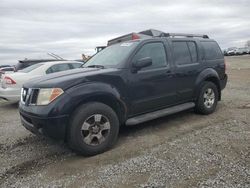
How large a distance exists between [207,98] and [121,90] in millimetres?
2628

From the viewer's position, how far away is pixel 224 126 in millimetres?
5316

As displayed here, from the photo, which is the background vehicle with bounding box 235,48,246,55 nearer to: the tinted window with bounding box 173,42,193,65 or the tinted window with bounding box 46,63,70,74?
the tinted window with bounding box 46,63,70,74

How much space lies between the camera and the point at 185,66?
573 centimetres

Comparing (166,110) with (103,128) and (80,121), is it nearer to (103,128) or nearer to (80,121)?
(103,128)

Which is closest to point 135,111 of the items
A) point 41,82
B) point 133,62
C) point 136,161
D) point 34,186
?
point 133,62

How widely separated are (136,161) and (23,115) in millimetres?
2009

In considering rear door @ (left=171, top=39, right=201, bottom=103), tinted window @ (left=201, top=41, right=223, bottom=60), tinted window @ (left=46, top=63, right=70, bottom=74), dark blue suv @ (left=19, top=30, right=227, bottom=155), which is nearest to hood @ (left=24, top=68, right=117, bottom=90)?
dark blue suv @ (left=19, top=30, right=227, bottom=155)

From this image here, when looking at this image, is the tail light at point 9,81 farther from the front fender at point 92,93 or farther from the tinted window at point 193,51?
the tinted window at point 193,51

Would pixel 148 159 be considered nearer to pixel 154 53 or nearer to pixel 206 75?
pixel 154 53

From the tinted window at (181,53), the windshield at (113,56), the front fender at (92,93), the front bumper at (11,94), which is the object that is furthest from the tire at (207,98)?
the front bumper at (11,94)

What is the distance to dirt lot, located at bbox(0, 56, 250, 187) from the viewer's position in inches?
132

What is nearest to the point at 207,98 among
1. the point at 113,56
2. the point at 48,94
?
the point at 113,56

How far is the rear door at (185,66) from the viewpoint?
5.59m

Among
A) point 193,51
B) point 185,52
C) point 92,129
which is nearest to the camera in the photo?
point 92,129
